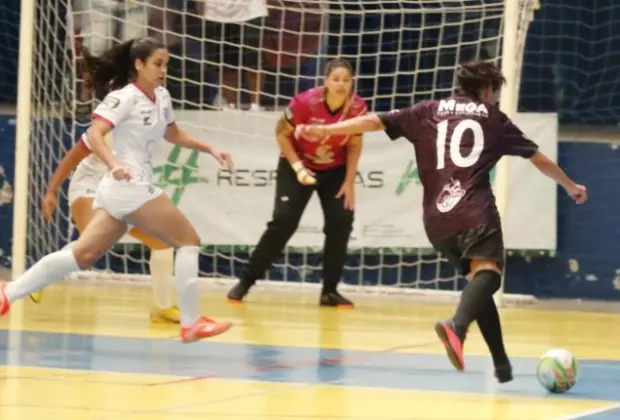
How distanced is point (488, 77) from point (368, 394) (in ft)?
4.87

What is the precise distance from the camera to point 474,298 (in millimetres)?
5953

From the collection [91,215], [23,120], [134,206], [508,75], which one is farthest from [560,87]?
[134,206]

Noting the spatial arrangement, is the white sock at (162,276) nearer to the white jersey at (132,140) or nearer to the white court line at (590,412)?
the white jersey at (132,140)

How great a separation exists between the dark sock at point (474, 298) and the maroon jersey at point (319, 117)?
3.73 metres

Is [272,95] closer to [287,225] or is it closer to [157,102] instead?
[287,225]

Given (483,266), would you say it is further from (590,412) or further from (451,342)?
(590,412)

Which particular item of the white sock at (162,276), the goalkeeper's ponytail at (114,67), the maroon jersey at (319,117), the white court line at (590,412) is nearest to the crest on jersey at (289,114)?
the maroon jersey at (319,117)

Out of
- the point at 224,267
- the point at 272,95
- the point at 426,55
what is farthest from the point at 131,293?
the point at 426,55

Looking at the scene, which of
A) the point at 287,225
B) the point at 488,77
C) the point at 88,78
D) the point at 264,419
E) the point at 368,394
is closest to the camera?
the point at 264,419

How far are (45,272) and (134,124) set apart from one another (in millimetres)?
825

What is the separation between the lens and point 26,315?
29.2ft

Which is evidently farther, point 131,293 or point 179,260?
point 131,293

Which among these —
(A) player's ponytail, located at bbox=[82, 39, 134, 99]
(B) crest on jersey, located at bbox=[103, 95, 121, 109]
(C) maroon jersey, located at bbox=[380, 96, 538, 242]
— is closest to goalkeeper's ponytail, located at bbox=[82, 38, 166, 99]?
(A) player's ponytail, located at bbox=[82, 39, 134, 99]

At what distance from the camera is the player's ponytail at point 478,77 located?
621 cm
